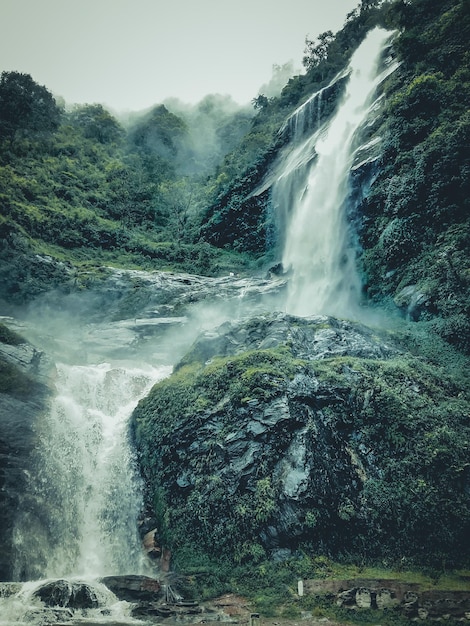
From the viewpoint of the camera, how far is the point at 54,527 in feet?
59.9

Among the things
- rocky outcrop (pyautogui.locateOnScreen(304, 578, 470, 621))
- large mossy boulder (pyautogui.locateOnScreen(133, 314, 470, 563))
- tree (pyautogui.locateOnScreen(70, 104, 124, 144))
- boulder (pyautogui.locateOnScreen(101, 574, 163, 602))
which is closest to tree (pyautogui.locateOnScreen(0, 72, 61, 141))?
tree (pyautogui.locateOnScreen(70, 104, 124, 144))

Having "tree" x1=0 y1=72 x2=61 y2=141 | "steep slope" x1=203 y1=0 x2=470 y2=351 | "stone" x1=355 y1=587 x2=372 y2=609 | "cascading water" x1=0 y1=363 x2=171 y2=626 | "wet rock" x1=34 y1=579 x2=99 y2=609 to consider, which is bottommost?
"stone" x1=355 y1=587 x2=372 y2=609

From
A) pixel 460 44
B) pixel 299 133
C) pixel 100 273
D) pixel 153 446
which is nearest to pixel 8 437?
pixel 153 446

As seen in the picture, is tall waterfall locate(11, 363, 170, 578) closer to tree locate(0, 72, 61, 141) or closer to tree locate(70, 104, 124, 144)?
tree locate(0, 72, 61, 141)

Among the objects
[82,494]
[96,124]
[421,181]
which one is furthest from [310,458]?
[96,124]

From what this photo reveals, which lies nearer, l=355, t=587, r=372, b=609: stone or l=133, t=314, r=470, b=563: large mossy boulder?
l=355, t=587, r=372, b=609: stone

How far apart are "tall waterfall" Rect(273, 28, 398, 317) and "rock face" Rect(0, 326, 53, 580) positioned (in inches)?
706

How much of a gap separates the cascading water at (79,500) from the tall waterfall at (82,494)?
0.09 feet

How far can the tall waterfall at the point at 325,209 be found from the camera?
33500 millimetres

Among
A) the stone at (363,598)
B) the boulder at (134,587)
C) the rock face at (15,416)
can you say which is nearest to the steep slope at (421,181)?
the stone at (363,598)

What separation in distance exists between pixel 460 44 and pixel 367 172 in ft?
34.7

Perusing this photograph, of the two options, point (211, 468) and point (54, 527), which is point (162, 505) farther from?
point (54, 527)

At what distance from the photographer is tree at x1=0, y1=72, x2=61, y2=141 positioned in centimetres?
4903

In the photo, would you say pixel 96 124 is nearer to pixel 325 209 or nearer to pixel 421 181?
pixel 325 209
